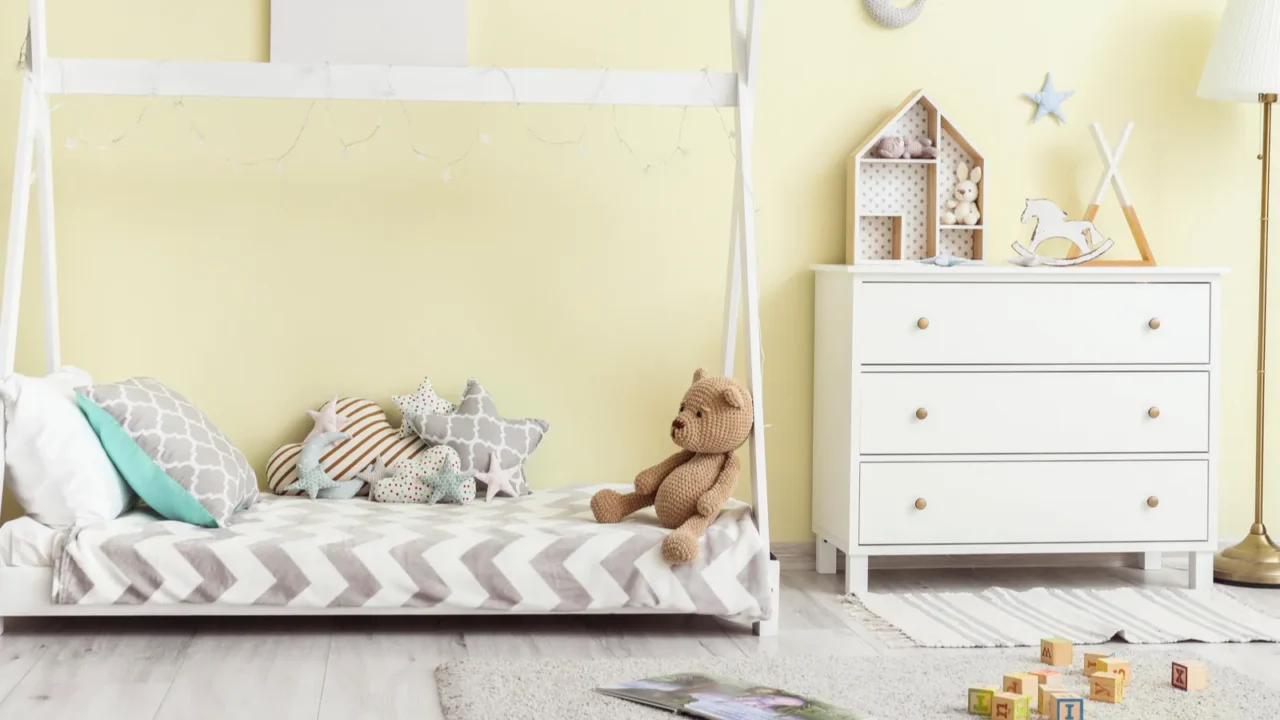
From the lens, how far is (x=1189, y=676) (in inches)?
95.7

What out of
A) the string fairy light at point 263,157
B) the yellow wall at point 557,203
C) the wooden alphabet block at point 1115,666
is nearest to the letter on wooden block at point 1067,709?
the wooden alphabet block at point 1115,666

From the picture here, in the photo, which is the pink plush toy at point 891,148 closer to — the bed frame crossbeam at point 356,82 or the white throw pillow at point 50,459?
the bed frame crossbeam at point 356,82

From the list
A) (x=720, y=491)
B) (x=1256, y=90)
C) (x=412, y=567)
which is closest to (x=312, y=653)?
(x=412, y=567)

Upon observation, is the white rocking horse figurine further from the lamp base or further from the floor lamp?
the lamp base

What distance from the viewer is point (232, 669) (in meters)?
2.56

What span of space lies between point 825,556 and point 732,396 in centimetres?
87

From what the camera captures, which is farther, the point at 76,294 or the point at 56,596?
the point at 76,294

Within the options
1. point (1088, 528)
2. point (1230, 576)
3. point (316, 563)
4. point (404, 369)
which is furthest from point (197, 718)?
point (1230, 576)

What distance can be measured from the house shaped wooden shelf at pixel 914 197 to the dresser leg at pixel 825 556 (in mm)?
785

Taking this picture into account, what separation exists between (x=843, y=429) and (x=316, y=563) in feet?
4.54

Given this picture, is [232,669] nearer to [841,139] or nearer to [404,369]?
[404,369]

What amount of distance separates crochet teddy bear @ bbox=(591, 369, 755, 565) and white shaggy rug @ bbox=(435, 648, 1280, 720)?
0.38 metres

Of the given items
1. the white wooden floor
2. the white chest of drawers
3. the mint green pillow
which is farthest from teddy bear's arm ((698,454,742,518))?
the mint green pillow

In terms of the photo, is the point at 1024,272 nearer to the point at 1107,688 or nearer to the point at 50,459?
the point at 1107,688
